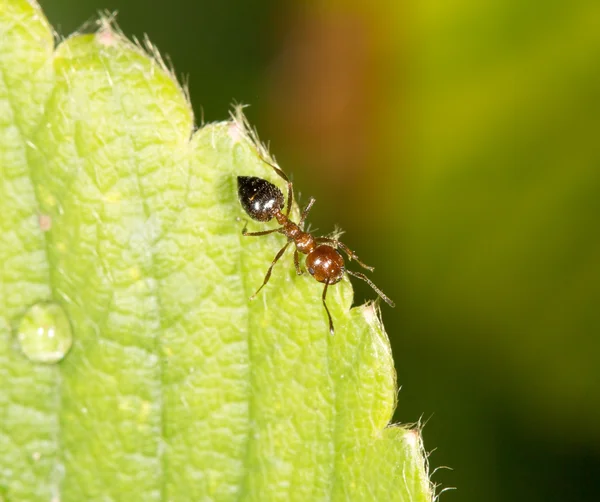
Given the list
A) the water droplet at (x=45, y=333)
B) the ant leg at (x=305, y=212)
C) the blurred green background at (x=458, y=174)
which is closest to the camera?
the water droplet at (x=45, y=333)

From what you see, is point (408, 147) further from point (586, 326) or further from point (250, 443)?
point (250, 443)

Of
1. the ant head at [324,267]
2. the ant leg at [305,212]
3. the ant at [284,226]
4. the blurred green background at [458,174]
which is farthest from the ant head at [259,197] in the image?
the blurred green background at [458,174]

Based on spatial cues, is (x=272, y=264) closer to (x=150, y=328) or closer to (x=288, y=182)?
(x=288, y=182)

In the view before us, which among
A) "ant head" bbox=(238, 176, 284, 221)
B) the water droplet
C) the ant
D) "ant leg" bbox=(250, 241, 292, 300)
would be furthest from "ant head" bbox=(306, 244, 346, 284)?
the water droplet

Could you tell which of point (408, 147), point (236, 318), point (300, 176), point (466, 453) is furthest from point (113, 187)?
point (466, 453)

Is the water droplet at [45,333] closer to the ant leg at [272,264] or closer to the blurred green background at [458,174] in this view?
the ant leg at [272,264]

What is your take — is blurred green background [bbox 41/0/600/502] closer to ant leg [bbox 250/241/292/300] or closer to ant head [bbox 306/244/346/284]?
ant head [bbox 306/244/346/284]
